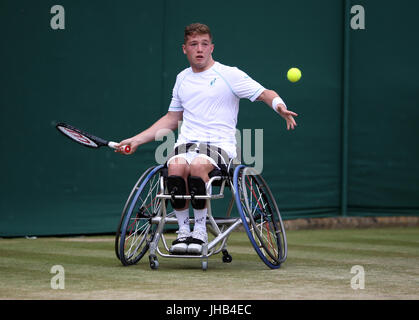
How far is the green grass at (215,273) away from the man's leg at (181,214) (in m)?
0.14

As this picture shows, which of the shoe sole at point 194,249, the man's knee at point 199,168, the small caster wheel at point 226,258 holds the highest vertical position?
the man's knee at point 199,168

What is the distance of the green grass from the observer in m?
3.81

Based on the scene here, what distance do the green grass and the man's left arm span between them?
816 millimetres

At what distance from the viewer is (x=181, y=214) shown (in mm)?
4828

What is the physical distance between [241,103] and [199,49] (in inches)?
119

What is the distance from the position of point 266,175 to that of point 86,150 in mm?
1889

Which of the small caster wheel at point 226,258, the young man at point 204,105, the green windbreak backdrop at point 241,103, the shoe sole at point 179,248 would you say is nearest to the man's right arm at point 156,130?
the young man at point 204,105

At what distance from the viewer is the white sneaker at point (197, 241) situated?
4.63 m

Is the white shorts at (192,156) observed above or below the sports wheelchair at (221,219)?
above

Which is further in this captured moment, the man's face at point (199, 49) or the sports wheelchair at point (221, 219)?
the man's face at point (199, 49)

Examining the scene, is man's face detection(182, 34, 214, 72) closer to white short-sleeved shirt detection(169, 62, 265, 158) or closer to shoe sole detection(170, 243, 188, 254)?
white short-sleeved shirt detection(169, 62, 265, 158)

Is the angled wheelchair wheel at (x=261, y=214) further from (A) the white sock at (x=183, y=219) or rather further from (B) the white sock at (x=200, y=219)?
(A) the white sock at (x=183, y=219)

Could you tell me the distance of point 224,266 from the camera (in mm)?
4977

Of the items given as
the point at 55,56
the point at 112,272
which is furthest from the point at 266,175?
the point at 112,272
